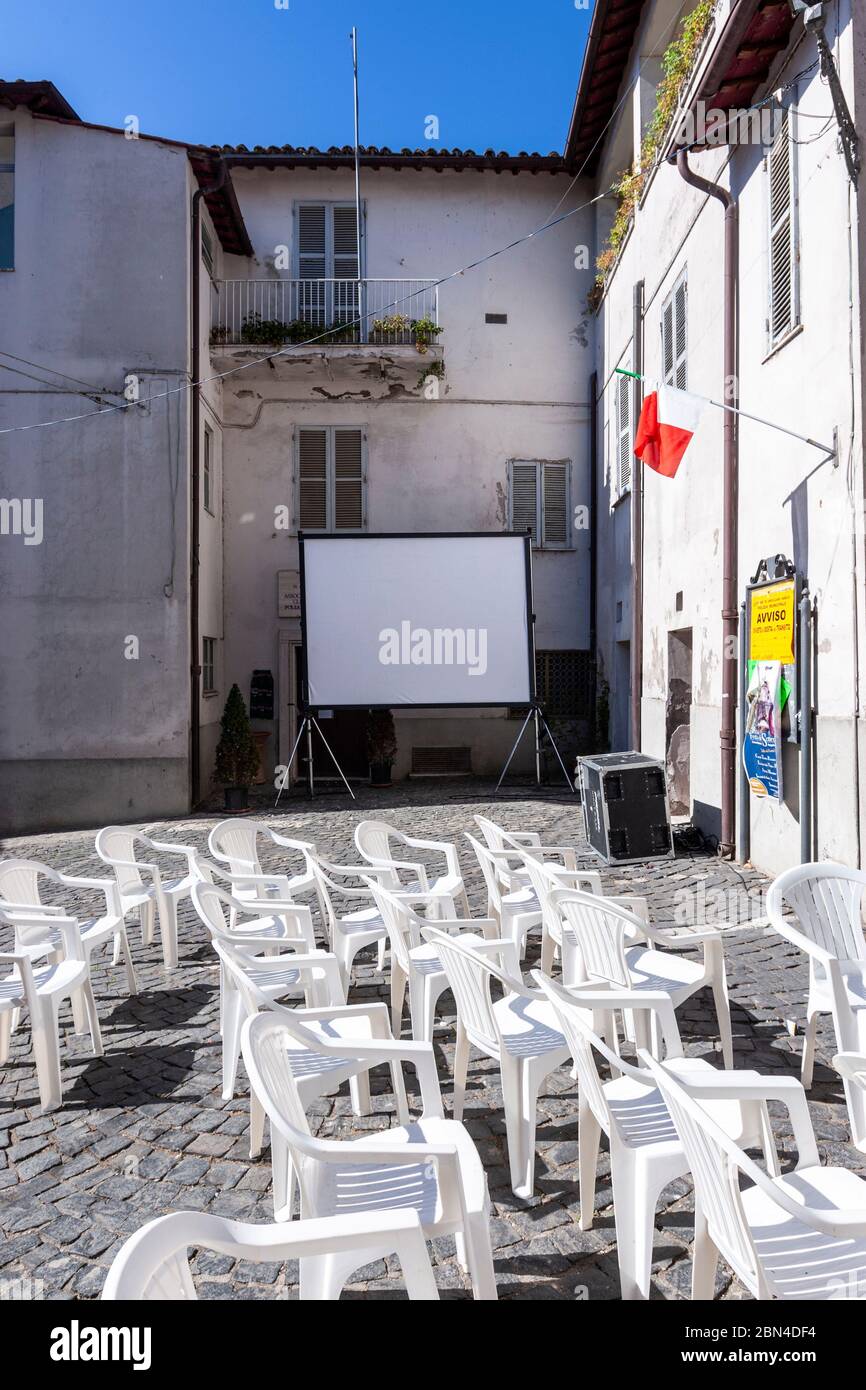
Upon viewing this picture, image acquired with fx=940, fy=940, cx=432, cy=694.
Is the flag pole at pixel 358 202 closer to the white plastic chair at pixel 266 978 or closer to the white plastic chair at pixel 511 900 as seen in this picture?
the white plastic chair at pixel 511 900

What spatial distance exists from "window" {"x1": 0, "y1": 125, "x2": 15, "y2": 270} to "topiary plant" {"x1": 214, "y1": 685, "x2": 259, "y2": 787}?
634 cm

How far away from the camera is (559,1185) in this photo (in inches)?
116

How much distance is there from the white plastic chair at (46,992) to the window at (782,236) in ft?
20.3

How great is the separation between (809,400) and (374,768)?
9.18m

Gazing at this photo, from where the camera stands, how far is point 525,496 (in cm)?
1521

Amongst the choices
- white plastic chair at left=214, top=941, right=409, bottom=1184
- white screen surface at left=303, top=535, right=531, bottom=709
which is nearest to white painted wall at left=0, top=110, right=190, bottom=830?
white screen surface at left=303, top=535, right=531, bottom=709

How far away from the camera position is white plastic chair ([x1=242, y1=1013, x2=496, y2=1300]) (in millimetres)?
2051

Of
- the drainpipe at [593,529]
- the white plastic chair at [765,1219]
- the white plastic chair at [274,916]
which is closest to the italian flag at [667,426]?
the white plastic chair at [274,916]

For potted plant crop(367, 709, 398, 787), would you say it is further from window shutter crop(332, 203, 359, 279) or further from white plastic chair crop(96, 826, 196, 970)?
white plastic chair crop(96, 826, 196, 970)

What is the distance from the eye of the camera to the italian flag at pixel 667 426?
299 inches

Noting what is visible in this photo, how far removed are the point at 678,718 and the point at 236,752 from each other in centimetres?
584
